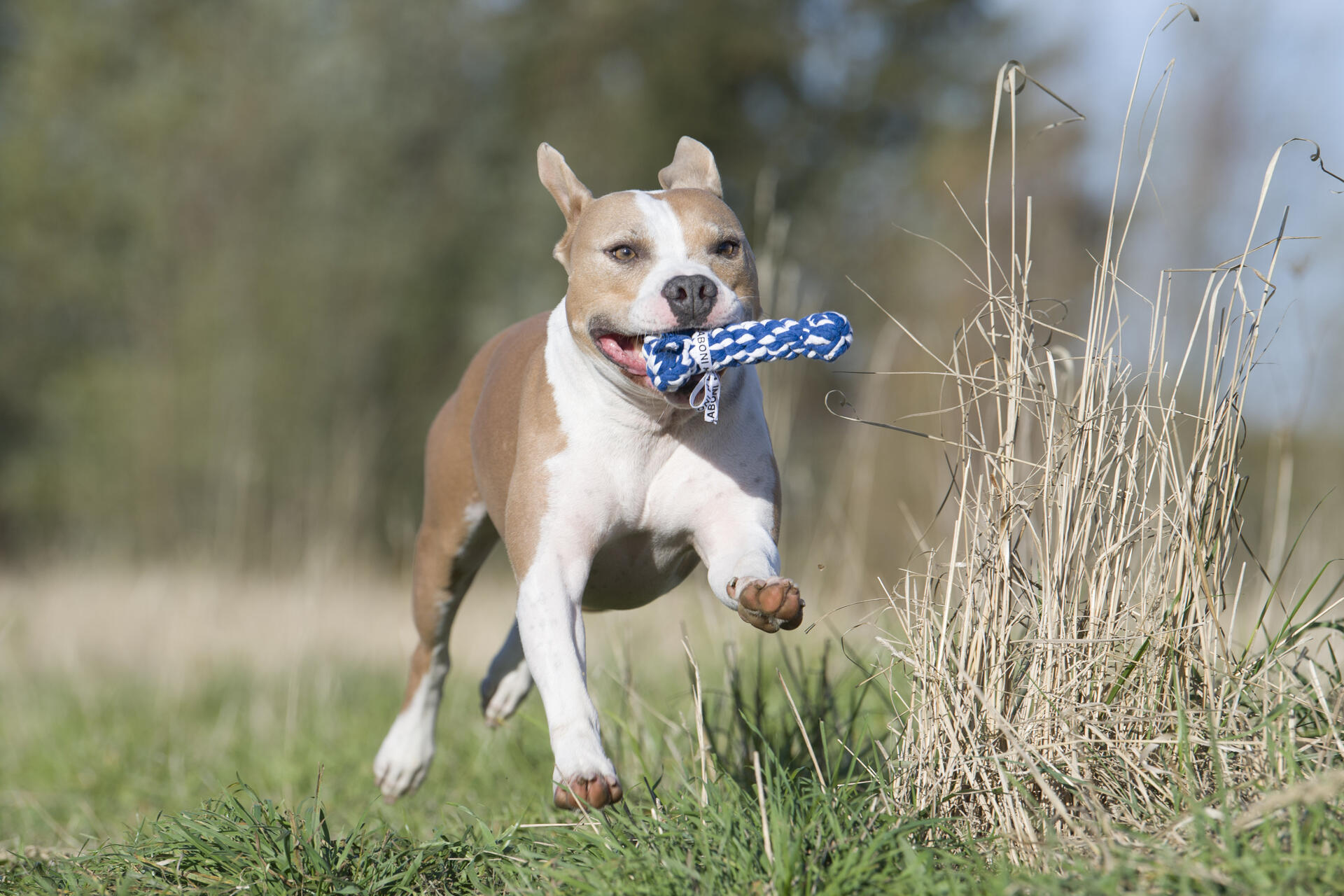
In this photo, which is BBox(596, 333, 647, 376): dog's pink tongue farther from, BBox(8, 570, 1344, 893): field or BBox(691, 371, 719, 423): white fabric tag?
BBox(8, 570, 1344, 893): field

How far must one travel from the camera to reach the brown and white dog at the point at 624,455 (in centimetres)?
300

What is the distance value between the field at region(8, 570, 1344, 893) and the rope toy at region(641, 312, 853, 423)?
0.93m

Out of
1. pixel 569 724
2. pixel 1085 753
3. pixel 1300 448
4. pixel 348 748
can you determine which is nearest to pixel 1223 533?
pixel 1085 753

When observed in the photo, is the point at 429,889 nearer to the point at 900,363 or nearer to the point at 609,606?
the point at 609,606

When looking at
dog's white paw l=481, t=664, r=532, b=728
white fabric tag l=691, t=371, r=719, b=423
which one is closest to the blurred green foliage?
dog's white paw l=481, t=664, r=532, b=728

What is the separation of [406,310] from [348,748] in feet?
46.3

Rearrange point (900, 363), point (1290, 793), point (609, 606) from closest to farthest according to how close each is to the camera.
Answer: point (1290, 793), point (609, 606), point (900, 363)

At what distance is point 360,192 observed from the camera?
62.3 feet

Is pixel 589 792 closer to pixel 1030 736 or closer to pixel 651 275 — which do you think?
pixel 1030 736

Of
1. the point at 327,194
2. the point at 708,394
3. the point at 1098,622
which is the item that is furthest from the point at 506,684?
the point at 327,194

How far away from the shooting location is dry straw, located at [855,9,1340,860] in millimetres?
2672

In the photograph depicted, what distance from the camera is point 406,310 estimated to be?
19438 millimetres

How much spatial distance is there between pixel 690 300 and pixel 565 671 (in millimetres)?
989

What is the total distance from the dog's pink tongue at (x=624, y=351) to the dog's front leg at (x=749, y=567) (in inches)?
18.3
